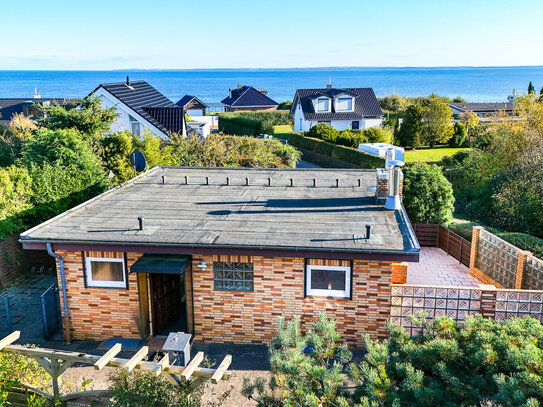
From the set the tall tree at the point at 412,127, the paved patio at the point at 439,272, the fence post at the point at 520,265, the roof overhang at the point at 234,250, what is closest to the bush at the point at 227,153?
the paved patio at the point at 439,272

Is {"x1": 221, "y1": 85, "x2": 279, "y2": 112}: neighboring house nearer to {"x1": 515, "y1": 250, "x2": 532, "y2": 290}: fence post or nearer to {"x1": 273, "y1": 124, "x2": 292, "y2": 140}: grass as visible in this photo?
{"x1": 273, "y1": 124, "x2": 292, "y2": 140}: grass

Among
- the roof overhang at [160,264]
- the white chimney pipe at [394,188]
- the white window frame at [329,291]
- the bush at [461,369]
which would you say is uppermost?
the white chimney pipe at [394,188]

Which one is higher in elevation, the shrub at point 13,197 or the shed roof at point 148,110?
the shed roof at point 148,110

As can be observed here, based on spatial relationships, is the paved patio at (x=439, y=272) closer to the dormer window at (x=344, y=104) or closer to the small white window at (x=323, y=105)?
the small white window at (x=323, y=105)

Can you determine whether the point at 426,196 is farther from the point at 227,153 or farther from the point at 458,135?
the point at 458,135

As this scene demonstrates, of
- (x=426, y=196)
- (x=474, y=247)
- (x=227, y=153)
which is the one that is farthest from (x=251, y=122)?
(x=474, y=247)

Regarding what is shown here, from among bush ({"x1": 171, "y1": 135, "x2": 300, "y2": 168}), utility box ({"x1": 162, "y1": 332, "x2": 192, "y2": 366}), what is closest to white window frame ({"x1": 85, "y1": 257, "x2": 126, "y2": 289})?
utility box ({"x1": 162, "y1": 332, "x2": 192, "y2": 366})

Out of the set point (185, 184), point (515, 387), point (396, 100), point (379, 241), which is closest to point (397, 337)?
point (515, 387)
